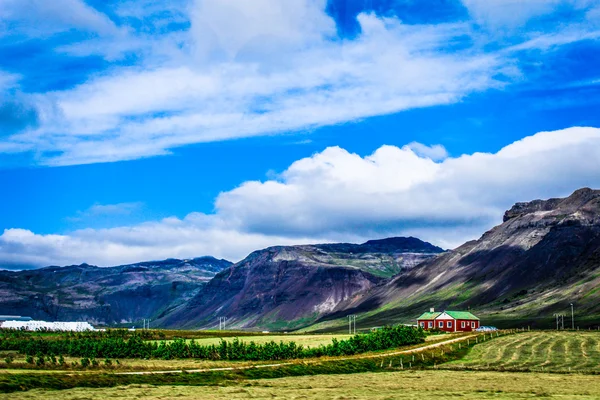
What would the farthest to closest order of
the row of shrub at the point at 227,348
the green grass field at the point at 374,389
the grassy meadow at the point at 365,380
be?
the row of shrub at the point at 227,348, the grassy meadow at the point at 365,380, the green grass field at the point at 374,389

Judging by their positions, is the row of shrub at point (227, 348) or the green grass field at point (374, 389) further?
the row of shrub at point (227, 348)

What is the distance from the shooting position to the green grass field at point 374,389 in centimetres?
5572

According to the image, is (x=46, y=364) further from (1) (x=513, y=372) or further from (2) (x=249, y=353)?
(1) (x=513, y=372)

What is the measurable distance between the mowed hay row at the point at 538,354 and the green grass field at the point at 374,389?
12562 mm

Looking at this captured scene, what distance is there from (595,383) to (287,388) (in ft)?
99.4

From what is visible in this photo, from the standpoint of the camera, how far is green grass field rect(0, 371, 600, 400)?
55.7 m

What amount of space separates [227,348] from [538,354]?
47.0 metres

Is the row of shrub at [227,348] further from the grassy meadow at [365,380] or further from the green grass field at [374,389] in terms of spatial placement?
the green grass field at [374,389]

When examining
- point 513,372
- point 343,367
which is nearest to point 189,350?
point 343,367

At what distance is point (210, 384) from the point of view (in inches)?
2628

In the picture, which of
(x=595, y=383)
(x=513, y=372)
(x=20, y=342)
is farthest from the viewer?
(x=20, y=342)

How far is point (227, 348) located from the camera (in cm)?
11231

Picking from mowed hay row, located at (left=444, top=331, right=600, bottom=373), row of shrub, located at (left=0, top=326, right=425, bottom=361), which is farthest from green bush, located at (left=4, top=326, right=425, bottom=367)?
mowed hay row, located at (left=444, top=331, right=600, bottom=373)

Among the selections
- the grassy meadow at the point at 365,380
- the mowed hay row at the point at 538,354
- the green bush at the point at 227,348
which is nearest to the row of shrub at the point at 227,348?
the green bush at the point at 227,348
